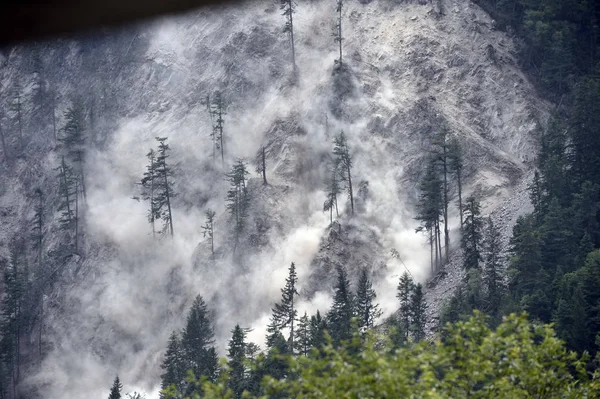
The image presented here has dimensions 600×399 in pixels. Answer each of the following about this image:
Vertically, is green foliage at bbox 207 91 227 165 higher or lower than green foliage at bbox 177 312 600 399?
higher

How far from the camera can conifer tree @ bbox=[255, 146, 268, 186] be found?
303 feet

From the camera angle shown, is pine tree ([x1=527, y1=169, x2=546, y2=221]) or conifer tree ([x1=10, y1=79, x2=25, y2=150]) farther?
conifer tree ([x1=10, y1=79, x2=25, y2=150])

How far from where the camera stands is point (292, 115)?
3991 inches

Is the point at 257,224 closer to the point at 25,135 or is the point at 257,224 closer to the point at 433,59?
the point at 433,59

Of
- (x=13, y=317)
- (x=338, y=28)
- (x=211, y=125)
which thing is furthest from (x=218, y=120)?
(x=13, y=317)

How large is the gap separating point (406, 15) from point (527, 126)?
26.2 meters

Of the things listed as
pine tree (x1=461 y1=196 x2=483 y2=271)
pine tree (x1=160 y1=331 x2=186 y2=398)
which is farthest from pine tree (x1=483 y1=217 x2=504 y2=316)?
pine tree (x1=160 y1=331 x2=186 y2=398)

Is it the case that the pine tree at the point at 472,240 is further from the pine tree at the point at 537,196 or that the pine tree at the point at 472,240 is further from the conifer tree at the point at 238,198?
the conifer tree at the point at 238,198

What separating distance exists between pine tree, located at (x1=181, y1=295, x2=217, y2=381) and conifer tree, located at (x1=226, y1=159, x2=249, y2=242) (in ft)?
48.8

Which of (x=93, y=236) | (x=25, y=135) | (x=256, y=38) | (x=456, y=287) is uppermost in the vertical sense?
(x=256, y=38)

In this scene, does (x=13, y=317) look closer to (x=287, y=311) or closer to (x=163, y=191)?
(x=163, y=191)

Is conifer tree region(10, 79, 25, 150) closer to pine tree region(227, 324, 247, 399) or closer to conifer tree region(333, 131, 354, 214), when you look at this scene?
conifer tree region(333, 131, 354, 214)

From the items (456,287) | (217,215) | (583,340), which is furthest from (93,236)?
(583,340)

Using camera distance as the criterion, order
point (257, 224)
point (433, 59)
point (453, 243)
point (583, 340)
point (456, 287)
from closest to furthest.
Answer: point (583, 340), point (456, 287), point (453, 243), point (257, 224), point (433, 59)
